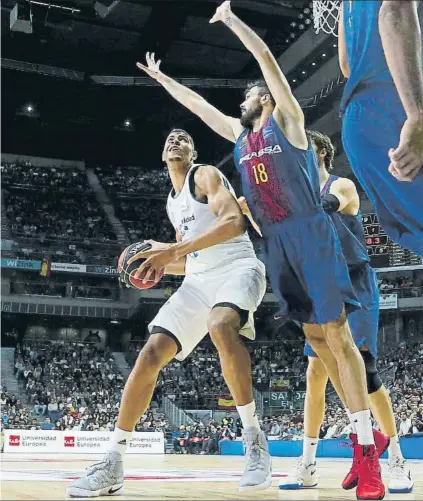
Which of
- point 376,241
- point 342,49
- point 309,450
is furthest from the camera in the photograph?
point 376,241

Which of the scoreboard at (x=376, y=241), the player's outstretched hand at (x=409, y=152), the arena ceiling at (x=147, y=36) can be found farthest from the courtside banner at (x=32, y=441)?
the player's outstretched hand at (x=409, y=152)

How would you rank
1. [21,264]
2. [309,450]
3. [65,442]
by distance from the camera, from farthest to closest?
[21,264] → [65,442] → [309,450]

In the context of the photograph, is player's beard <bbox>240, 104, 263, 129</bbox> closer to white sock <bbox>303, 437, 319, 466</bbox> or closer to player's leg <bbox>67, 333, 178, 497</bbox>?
player's leg <bbox>67, 333, 178, 497</bbox>

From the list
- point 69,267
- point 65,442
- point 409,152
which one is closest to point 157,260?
point 409,152

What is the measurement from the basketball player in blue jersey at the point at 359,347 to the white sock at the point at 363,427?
29.8 inches

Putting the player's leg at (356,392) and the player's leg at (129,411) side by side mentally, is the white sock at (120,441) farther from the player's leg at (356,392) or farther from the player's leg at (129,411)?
the player's leg at (356,392)

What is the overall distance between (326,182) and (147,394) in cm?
188

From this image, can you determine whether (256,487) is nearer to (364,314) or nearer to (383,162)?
(364,314)

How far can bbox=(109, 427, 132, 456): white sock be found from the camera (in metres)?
3.75

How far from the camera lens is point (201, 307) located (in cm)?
421

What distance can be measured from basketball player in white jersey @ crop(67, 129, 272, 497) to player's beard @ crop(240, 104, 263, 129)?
373mm

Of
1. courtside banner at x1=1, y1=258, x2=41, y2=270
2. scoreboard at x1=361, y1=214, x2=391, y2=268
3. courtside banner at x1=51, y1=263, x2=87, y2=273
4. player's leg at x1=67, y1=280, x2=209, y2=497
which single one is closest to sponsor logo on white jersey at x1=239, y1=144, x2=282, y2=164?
player's leg at x1=67, y1=280, x2=209, y2=497

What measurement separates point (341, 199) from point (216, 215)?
2.54 ft

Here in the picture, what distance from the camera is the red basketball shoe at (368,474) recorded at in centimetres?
322
